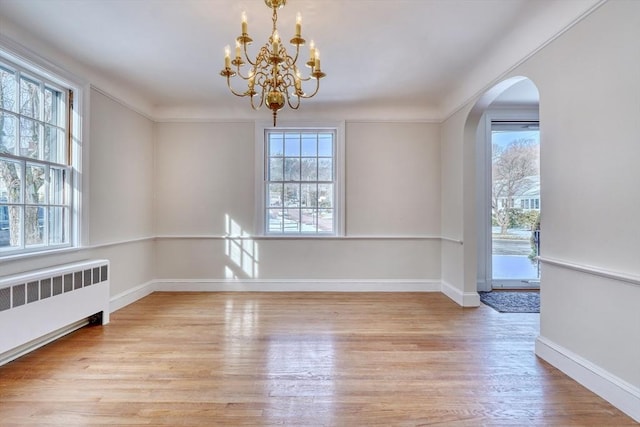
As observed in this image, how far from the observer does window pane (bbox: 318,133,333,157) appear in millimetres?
4852

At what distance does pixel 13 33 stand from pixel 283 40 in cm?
215

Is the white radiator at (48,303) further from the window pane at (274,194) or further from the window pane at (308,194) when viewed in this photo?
the window pane at (308,194)

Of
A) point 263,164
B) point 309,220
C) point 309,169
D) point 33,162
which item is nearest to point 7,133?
point 33,162

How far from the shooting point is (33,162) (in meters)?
2.84

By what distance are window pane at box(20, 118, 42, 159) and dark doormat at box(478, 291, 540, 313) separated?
5.10m

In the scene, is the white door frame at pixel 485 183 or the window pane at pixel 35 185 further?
the white door frame at pixel 485 183

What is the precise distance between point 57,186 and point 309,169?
299 cm

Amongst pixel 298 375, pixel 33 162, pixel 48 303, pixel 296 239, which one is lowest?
pixel 298 375

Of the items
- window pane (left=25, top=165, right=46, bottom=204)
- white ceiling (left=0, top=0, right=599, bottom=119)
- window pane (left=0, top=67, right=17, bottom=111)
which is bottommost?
window pane (left=25, top=165, right=46, bottom=204)

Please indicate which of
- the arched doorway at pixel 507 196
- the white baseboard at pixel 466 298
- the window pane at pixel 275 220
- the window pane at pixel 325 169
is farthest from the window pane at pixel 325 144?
the white baseboard at pixel 466 298

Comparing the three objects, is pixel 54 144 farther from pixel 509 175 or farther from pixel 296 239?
pixel 509 175

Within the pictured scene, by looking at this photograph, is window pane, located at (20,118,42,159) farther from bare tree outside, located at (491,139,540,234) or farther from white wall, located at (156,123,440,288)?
bare tree outside, located at (491,139,540,234)

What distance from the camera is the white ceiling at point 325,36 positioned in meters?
2.39

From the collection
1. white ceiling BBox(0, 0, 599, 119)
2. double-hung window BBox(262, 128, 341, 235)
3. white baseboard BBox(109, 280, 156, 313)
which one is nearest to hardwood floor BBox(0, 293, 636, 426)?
white baseboard BBox(109, 280, 156, 313)
